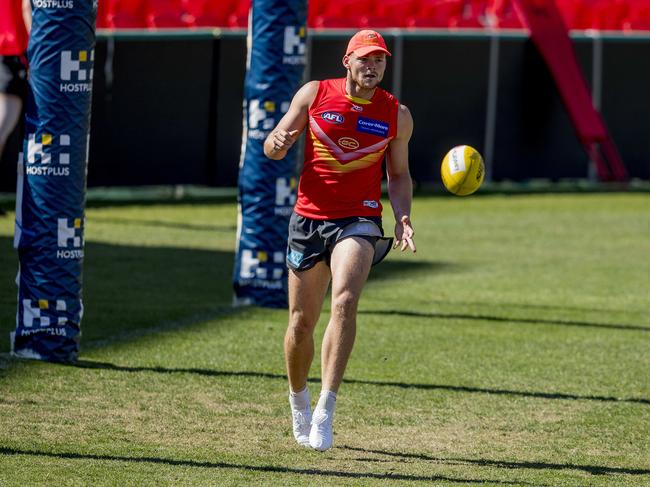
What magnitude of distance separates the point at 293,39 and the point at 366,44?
484cm

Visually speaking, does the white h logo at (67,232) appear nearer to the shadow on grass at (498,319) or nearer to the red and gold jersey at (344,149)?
the red and gold jersey at (344,149)

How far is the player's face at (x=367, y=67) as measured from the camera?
7738mm

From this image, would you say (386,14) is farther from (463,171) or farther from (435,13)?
(463,171)

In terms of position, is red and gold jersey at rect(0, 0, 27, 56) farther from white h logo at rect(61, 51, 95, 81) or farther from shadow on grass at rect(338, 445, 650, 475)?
shadow on grass at rect(338, 445, 650, 475)

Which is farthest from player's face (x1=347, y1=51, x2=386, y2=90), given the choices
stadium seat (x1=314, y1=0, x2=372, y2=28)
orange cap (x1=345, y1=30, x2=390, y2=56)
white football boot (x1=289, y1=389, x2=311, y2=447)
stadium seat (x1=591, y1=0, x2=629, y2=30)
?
stadium seat (x1=591, y1=0, x2=629, y2=30)

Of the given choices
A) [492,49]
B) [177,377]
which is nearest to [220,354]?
[177,377]

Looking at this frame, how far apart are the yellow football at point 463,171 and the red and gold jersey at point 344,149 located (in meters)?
0.57

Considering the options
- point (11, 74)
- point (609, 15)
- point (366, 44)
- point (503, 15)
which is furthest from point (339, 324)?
point (609, 15)

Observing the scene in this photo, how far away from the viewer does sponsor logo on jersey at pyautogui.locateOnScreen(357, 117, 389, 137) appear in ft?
26.0

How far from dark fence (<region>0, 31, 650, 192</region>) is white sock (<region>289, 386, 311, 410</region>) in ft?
41.0

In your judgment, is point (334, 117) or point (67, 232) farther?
point (67, 232)

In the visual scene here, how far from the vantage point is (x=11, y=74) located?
14.5 metres

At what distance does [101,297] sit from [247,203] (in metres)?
1.70

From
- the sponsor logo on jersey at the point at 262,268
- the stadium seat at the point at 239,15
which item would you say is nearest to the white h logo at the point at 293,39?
the sponsor logo on jersey at the point at 262,268
